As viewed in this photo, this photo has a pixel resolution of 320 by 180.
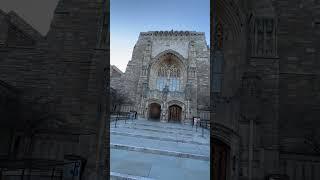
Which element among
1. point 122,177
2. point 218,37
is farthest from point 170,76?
point 122,177

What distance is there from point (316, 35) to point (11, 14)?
529cm

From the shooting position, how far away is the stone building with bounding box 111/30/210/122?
18.1 metres

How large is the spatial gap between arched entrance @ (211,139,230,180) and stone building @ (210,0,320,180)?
26.7 inches

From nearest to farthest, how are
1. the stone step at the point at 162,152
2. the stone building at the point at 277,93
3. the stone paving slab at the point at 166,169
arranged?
the stone paving slab at the point at 166,169
the stone building at the point at 277,93
the stone step at the point at 162,152

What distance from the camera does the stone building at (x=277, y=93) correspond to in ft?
9.84

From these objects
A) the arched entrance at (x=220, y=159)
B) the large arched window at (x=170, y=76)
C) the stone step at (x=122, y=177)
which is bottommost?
the arched entrance at (x=220, y=159)

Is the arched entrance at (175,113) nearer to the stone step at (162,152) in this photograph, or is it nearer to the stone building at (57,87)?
the stone step at (162,152)

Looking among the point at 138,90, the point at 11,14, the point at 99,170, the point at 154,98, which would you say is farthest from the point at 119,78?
the point at 99,170

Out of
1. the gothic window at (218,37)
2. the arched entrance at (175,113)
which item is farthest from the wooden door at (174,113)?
the gothic window at (218,37)

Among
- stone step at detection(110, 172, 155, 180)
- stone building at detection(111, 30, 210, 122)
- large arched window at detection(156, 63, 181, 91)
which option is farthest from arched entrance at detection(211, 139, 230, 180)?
large arched window at detection(156, 63, 181, 91)

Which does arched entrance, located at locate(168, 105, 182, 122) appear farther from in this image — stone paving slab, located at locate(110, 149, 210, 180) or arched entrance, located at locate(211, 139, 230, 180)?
stone paving slab, located at locate(110, 149, 210, 180)

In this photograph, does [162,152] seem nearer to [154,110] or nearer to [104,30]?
[104,30]

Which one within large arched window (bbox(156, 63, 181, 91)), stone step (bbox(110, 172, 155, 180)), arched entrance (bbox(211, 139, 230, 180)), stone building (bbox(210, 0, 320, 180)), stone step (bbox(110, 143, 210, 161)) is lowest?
arched entrance (bbox(211, 139, 230, 180))

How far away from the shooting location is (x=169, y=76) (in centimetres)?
1908
